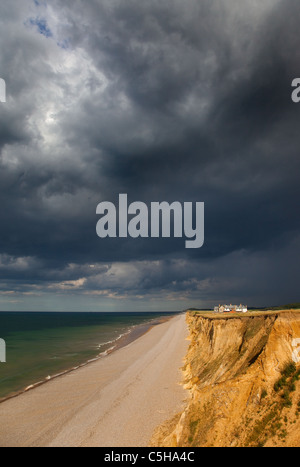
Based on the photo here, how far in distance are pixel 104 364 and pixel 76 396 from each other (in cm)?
1431

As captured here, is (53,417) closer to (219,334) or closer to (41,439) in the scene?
(41,439)

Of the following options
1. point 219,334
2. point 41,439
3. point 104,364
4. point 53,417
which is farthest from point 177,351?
point 41,439

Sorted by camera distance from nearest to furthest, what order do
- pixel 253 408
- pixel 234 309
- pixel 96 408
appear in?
pixel 253 408
pixel 96 408
pixel 234 309

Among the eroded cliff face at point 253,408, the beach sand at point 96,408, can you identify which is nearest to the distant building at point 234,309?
the beach sand at point 96,408

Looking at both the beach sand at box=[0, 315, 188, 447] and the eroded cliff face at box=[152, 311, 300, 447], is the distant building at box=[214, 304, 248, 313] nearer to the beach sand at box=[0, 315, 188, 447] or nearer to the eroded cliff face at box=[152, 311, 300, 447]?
the beach sand at box=[0, 315, 188, 447]

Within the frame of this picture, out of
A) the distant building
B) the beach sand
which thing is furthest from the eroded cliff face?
the distant building

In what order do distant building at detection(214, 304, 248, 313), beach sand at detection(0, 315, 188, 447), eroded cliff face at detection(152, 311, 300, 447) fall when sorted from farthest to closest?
distant building at detection(214, 304, 248, 313) → beach sand at detection(0, 315, 188, 447) → eroded cliff face at detection(152, 311, 300, 447)

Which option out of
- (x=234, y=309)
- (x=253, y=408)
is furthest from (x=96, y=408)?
(x=234, y=309)

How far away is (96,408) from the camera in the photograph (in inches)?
888

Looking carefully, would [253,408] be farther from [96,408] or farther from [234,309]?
[234,309]

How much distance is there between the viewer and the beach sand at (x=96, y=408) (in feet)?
58.4

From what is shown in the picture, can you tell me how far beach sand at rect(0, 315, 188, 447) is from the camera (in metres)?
17.8

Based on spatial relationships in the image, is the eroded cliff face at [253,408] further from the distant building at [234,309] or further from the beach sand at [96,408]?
the distant building at [234,309]
